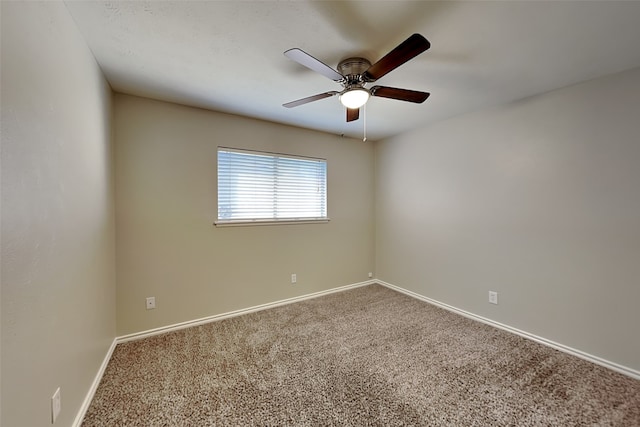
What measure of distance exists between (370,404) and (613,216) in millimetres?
2374

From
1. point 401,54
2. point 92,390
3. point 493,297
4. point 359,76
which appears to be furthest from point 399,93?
point 92,390

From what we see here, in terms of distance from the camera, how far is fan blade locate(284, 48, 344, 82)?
135cm

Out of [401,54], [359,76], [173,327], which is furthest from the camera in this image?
[173,327]

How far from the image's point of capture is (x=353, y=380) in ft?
6.01

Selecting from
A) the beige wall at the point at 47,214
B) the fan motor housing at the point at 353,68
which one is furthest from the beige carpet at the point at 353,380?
the fan motor housing at the point at 353,68

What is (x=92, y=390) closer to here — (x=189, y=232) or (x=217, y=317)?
(x=217, y=317)

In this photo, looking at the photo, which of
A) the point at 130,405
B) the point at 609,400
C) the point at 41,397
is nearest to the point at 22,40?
the point at 41,397

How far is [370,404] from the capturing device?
1.61m

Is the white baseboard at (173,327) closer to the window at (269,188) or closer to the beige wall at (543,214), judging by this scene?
the window at (269,188)

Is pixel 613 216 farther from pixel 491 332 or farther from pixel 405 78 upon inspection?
pixel 405 78

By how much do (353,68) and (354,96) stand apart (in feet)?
0.71

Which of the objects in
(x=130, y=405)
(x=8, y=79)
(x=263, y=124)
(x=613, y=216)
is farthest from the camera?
(x=263, y=124)

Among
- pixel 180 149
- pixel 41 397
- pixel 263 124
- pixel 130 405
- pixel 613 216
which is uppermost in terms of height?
pixel 263 124

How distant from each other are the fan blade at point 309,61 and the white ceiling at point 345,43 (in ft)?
0.68
